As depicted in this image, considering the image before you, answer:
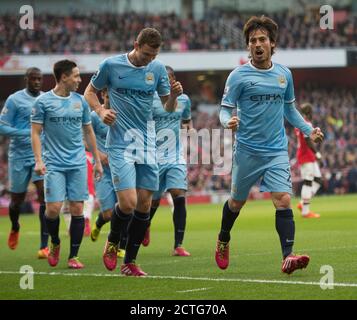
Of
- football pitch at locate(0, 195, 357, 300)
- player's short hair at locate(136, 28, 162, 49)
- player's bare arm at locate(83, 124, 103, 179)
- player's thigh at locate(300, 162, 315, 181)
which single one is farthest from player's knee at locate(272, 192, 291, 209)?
player's thigh at locate(300, 162, 315, 181)

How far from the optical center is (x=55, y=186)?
11414 millimetres

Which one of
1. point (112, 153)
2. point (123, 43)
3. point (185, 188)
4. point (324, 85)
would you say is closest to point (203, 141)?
point (123, 43)

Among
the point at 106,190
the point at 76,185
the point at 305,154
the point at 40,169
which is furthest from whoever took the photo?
the point at 305,154

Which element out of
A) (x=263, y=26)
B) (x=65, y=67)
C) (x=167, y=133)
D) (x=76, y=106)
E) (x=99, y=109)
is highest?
(x=263, y=26)

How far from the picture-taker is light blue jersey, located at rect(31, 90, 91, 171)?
11539 mm

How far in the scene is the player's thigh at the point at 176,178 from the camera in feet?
43.3

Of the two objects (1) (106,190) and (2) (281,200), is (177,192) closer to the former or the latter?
(1) (106,190)

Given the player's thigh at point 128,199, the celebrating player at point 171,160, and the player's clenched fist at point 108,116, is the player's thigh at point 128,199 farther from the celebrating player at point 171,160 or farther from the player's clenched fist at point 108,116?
the celebrating player at point 171,160

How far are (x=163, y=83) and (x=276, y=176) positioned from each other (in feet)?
5.34

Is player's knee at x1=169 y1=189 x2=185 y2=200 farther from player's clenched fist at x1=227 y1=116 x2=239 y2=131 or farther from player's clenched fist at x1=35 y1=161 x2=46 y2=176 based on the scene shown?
player's clenched fist at x1=227 y1=116 x2=239 y2=131

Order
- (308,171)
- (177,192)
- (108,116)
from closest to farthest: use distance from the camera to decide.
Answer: (108,116) < (177,192) < (308,171)

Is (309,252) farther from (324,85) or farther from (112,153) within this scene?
(324,85)

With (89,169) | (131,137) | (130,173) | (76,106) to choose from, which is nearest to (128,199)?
(130,173)
